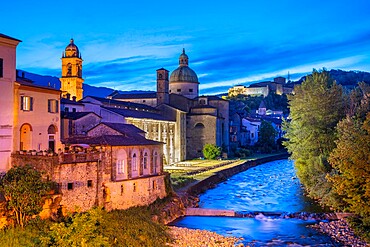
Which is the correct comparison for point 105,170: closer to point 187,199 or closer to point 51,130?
point 51,130

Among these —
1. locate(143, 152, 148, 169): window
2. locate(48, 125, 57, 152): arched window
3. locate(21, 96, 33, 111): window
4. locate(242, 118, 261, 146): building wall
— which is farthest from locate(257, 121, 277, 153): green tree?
locate(21, 96, 33, 111): window

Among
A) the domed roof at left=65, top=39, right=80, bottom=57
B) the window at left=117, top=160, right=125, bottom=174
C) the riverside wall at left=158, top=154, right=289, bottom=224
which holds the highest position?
the domed roof at left=65, top=39, right=80, bottom=57

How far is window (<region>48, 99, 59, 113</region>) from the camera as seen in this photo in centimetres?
3175

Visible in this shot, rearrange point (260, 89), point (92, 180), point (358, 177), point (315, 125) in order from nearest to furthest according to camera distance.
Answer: point (358, 177)
point (92, 180)
point (315, 125)
point (260, 89)

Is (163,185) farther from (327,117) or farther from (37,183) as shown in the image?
(327,117)

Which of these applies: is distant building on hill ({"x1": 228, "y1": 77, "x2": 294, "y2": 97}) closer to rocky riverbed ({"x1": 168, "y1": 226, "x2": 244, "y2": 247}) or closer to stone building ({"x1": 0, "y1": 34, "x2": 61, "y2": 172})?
stone building ({"x1": 0, "y1": 34, "x2": 61, "y2": 172})

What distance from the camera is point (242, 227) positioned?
98.1ft

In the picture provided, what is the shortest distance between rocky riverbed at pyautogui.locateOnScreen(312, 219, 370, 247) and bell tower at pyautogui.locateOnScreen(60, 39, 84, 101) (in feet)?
154

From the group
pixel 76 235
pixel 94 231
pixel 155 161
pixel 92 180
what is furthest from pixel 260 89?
pixel 76 235

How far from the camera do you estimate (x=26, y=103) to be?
96.2 feet

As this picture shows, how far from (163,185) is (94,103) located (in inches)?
820

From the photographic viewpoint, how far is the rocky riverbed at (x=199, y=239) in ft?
83.1

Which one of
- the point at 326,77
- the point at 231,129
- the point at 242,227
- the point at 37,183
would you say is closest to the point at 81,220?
the point at 37,183

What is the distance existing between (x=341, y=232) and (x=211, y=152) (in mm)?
43266
